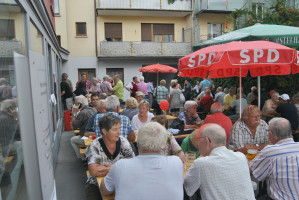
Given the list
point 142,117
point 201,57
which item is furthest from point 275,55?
point 142,117

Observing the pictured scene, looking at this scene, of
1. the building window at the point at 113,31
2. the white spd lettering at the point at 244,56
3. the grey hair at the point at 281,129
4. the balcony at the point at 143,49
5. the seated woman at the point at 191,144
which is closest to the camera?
the grey hair at the point at 281,129

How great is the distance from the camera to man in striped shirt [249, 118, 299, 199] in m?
2.30

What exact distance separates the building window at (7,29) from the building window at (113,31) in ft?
52.0

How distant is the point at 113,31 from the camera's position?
1784cm

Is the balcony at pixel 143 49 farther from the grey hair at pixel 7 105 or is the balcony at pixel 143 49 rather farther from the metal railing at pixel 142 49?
the grey hair at pixel 7 105

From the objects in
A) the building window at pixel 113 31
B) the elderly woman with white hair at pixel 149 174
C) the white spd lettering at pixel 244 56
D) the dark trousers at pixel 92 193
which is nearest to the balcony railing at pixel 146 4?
the building window at pixel 113 31

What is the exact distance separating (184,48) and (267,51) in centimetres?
1497

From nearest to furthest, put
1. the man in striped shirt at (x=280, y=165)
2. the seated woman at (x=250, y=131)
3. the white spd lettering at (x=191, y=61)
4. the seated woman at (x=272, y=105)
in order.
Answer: the man in striped shirt at (x=280, y=165) < the seated woman at (x=250, y=131) < the white spd lettering at (x=191, y=61) < the seated woman at (x=272, y=105)

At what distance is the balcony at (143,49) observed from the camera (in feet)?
56.2

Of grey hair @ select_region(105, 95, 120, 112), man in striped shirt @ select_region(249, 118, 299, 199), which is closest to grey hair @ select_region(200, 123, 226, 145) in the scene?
man in striped shirt @ select_region(249, 118, 299, 199)

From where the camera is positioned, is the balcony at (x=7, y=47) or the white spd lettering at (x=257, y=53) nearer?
the balcony at (x=7, y=47)

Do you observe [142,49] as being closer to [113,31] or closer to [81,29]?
[113,31]

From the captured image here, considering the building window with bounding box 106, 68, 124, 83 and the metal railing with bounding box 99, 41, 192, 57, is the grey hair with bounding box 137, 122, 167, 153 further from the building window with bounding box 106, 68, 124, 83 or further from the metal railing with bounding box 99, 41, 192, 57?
the building window with bounding box 106, 68, 124, 83

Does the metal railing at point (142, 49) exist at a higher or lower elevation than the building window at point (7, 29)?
higher
